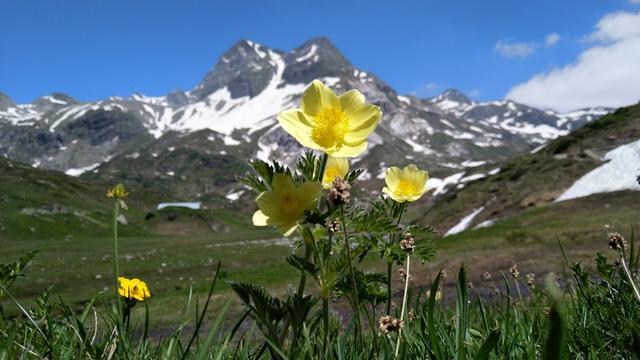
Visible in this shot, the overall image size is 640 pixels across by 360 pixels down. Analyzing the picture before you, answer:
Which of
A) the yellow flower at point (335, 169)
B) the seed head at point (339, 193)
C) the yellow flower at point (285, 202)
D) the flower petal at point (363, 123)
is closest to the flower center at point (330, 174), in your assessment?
the yellow flower at point (335, 169)

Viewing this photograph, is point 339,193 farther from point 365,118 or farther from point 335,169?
point 335,169

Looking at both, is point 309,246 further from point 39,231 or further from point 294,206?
point 39,231

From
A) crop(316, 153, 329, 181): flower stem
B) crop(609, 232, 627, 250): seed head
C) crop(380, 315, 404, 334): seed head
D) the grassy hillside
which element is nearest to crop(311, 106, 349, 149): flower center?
crop(316, 153, 329, 181): flower stem

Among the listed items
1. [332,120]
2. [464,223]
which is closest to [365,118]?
[332,120]

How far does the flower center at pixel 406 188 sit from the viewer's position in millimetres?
3027

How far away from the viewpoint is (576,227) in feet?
90.5

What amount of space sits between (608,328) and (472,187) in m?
61.4

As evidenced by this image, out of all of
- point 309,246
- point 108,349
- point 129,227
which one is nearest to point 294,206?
point 309,246

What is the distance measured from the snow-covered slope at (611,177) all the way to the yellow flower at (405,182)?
38419 mm

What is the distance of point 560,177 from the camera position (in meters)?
46.8

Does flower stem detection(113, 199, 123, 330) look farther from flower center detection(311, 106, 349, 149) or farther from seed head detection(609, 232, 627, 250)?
seed head detection(609, 232, 627, 250)

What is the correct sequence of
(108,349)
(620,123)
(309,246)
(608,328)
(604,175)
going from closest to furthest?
(309,246)
(108,349)
(608,328)
(604,175)
(620,123)

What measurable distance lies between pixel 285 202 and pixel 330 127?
18.4 inches

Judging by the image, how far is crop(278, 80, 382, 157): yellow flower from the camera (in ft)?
7.39
